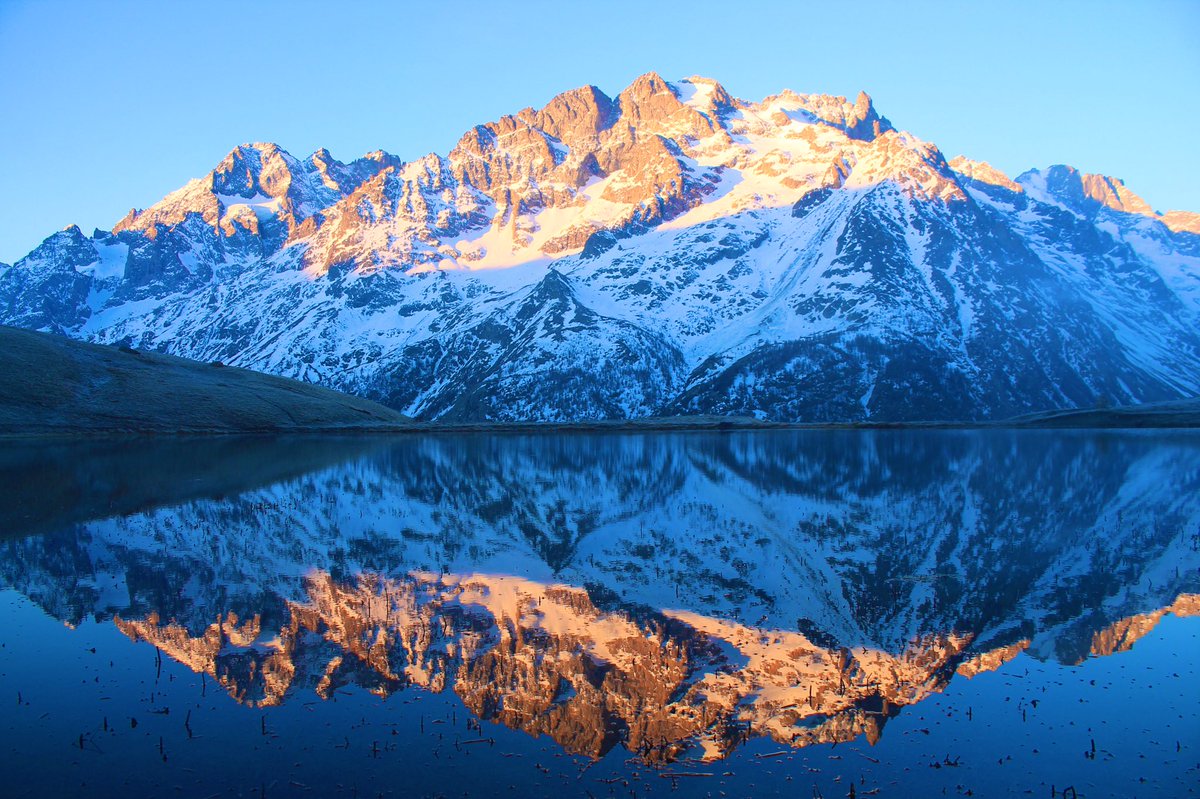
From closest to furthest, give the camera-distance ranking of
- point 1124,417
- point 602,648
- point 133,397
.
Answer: point 602,648 → point 133,397 → point 1124,417

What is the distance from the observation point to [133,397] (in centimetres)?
12025

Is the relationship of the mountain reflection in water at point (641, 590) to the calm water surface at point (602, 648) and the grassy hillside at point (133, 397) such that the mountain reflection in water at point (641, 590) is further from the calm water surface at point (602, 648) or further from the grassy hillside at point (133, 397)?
the grassy hillside at point (133, 397)

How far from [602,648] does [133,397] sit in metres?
126

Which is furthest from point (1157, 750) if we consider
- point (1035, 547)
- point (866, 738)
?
point (1035, 547)

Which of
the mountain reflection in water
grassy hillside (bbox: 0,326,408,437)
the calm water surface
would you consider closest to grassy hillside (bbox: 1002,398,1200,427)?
the mountain reflection in water

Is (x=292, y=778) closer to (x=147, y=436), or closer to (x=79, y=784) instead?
(x=79, y=784)

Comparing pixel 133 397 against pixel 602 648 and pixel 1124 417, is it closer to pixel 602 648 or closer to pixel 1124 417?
pixel 602 648

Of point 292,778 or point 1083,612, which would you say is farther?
point 1083,612

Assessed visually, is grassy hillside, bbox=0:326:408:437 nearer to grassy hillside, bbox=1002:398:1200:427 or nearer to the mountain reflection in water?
the mountain reflection in water

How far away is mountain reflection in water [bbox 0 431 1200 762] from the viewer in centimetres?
1739

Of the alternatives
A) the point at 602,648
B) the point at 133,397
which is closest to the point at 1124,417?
the point at 602,648

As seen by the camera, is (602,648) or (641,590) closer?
(602,648)

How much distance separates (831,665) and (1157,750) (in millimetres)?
6675

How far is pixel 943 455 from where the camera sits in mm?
76938
